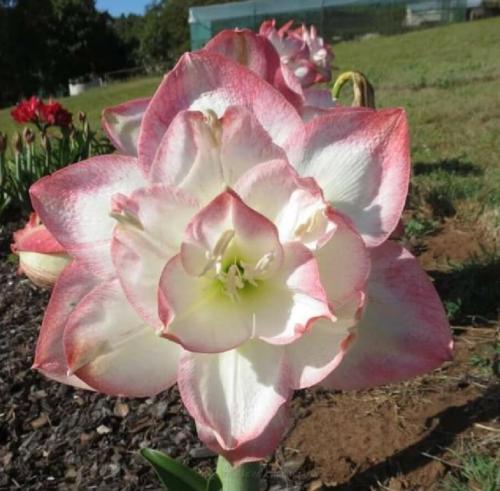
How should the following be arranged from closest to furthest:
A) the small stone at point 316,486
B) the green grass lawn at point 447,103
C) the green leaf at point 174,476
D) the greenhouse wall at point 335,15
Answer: the green leaf at point 174,476 < the small stone at point 316,486 < the green grass lawn at point 447,103 < the greenhouse wall at point 335,15

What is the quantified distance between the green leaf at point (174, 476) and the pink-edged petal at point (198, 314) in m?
0.52

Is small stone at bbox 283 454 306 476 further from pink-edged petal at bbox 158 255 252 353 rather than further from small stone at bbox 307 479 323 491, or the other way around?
pink-edged petal at bbox 158 255 252 353

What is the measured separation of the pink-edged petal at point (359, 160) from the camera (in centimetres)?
70

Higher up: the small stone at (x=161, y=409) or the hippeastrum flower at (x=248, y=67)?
the hippeastrum flower at (x=248, y=67)

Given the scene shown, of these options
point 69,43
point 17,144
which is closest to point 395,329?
point 17,144

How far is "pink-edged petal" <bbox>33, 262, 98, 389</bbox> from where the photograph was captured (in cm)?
74

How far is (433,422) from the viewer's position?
227cm

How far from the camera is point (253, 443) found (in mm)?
700

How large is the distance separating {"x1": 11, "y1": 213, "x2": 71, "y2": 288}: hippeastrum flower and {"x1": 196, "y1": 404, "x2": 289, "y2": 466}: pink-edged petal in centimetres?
26

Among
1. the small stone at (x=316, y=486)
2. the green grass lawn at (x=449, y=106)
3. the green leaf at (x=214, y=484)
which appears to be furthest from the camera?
the green grass lawn at (x=449, y=106)

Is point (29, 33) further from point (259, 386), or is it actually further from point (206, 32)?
point (259, 386)

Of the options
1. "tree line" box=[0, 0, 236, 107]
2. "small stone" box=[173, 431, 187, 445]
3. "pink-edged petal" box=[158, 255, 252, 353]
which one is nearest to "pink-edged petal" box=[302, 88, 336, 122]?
"pink-edged petal" box=[158, 255, 252, 353]

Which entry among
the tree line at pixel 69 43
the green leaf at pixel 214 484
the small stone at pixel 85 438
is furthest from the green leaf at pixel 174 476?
the tree line at pixel 69 43

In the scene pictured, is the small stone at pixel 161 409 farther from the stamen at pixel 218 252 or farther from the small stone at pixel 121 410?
the stamen at pixel 218 252
